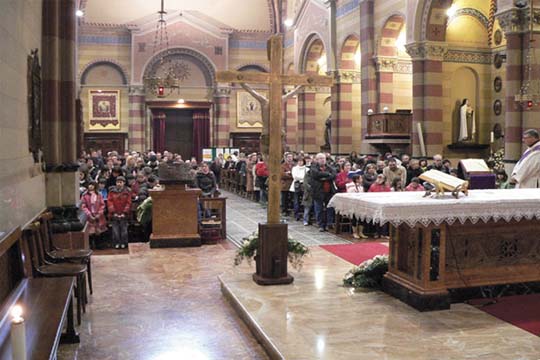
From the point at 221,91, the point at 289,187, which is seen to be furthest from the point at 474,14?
the point at 221,91

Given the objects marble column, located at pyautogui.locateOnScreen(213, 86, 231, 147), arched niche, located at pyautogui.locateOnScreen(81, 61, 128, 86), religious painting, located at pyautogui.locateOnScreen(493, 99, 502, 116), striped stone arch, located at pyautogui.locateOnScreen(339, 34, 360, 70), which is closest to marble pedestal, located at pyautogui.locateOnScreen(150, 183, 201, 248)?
religious painting, located at pyautogui.locateOnScreen(493, 99, 502, 116)

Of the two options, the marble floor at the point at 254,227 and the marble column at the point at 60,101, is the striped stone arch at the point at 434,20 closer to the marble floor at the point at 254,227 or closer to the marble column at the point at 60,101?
the marble floor at the point at 254,227

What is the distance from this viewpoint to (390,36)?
18719 mm

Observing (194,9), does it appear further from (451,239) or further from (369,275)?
(451,239)

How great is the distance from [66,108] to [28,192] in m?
1.80

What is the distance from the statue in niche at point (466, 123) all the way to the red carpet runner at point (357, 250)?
8530 mm

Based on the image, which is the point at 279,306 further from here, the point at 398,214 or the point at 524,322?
the point at 524,322

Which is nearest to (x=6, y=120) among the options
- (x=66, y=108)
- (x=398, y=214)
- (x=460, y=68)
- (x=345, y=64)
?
(x=66, y=108)

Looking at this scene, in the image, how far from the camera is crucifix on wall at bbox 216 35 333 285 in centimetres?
686

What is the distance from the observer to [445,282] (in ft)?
20.2

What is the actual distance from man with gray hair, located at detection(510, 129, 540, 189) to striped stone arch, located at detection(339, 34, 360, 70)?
13935mm

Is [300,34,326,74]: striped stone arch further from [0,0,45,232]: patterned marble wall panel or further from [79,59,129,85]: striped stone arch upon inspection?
[0,0,45,232]: patterned marble wall panel

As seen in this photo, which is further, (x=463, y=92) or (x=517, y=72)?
(x=463, y=92)

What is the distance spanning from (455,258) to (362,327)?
1.47 metres
